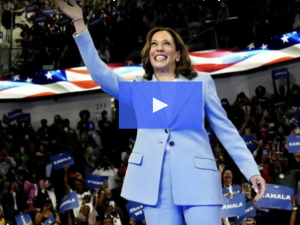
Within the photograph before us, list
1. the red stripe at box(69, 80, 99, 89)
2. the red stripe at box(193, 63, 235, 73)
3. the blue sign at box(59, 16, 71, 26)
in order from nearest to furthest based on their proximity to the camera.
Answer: the red stripe at box(193, 63, 235, 73)
the red stripe at box(69, 80, 99, 89)
the blue sign at box(59, 16, 71, 26)

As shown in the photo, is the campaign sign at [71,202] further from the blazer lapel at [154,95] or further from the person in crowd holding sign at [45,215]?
the blazer lapel at [154,95]

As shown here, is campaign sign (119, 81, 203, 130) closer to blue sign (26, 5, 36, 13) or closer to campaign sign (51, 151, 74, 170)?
campaign sign (51, 151, 74, 170)

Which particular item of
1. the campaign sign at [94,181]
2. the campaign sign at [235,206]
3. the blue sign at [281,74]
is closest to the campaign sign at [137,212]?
the campaign sign at [235,206]

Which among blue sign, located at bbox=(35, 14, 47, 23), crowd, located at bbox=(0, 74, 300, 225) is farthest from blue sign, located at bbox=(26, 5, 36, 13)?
crowd, located at bbox=(0, 74, 300, 225)

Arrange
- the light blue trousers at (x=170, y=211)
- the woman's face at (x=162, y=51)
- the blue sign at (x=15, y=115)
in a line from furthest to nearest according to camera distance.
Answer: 1. the blue sign at (x=15, y=115)
2. the woman's face at (x=162, y=51)
3. the light blue trousers at (x=170, y=211)

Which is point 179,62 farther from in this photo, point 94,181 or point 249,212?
point 94,181

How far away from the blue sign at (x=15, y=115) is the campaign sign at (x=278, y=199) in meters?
7.05

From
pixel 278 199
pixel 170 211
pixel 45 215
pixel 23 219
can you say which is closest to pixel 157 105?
pixel 170 211

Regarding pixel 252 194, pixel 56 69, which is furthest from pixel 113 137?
pixel 252 194

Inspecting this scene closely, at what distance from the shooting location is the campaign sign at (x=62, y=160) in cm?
838

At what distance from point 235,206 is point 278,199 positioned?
0.52 meters

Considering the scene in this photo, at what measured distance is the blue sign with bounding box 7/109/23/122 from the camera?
11516 mm

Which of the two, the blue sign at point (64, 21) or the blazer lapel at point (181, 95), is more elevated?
the blue sign at point (64, 21)

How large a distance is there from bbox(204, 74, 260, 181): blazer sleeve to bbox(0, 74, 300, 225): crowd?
12.6 ft
